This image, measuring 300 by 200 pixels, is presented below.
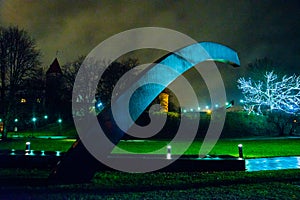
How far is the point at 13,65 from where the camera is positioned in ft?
112

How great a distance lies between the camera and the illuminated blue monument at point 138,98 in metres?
9.82

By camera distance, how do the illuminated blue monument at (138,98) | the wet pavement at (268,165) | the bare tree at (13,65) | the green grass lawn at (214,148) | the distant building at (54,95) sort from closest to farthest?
the illuminated blue monument at (138,98) < the wet pavement at (268,165) < the green grass lawn at (214,148) < the bare tree at (13,65) < the distant building at (54,95)

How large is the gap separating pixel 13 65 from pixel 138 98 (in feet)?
90.7

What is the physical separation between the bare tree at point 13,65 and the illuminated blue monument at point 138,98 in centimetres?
2648

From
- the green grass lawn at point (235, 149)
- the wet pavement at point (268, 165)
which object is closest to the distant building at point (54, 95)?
the green grass lawn at point (235, 149)

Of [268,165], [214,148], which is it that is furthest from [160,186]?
[214,148]

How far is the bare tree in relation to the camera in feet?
107

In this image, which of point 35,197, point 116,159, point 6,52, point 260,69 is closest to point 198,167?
point 116,159

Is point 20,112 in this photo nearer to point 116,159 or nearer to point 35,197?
point 116,159

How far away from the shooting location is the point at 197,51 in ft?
37.8

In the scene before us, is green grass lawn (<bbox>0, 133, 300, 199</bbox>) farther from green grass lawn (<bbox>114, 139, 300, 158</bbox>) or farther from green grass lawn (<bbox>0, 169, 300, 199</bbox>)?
green grass lawn (<bbox>114, 139, 300, 158</bbox>)

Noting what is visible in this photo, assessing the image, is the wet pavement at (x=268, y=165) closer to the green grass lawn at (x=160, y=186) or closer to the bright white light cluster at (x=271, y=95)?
the green grass lawn at (x=160, y=186)

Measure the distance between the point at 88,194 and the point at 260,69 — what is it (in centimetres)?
4932

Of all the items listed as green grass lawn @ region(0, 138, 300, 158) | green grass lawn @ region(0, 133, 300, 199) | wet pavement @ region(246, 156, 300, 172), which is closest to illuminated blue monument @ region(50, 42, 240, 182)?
green grass lawn @ region(0, 133, 300, 199)
